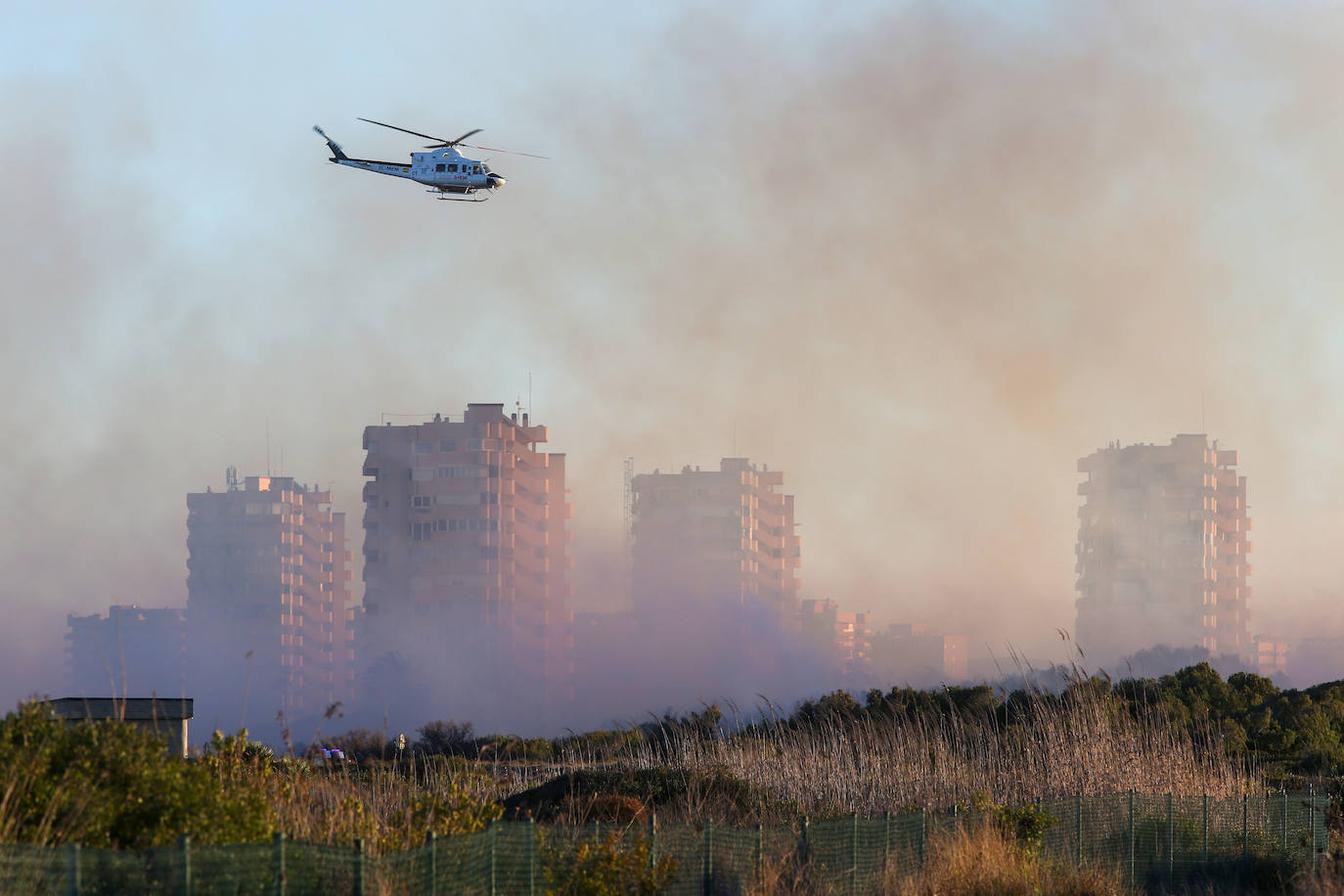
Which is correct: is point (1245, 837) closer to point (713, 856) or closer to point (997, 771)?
point (997, 771)

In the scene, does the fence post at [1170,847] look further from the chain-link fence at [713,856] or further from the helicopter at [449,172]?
the helicopter at [449,172]

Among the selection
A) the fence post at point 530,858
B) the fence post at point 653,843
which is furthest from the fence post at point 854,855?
the fence post at point 530,858

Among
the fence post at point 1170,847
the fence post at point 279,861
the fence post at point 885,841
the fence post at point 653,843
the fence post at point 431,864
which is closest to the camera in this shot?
the fence post at point 279,861

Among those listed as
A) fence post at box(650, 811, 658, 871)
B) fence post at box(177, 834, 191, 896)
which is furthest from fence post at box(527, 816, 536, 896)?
fence post at box(177, 834, 191, 896)

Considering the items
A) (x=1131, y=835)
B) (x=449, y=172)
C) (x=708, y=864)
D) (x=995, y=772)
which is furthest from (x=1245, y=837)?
(x=449, y=172)

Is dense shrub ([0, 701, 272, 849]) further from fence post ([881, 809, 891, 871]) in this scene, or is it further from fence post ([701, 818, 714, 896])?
fence post ([881, 809, 891, 871])
